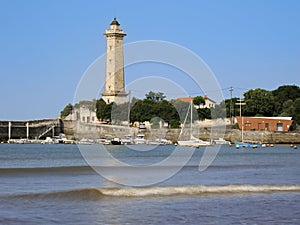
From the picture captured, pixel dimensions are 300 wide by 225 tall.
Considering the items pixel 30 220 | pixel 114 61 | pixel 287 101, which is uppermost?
pixel 114 61

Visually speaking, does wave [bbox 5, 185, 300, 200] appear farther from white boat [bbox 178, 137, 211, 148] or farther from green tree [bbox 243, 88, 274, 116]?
green tree [bbox 243, 88, 274, 116]

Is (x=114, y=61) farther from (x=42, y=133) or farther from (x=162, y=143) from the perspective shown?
(x=162, y=143)

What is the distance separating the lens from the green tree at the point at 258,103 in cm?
12594

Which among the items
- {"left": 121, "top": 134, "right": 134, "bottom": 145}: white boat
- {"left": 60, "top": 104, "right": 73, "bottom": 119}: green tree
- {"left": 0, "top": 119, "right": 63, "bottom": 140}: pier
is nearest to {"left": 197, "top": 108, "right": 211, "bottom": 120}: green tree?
{"left": 121, "top": 134, "right": 134, "bottom": 145}: white boat

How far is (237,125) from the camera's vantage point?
Answer: 4665 inches

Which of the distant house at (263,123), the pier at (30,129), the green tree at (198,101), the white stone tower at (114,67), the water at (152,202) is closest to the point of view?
the water at (152,202)

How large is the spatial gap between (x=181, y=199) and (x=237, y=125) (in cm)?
9368

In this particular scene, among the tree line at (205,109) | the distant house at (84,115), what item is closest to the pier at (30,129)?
the distant house at (84,115)

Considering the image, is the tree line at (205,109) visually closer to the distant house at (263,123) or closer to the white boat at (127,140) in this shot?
the white boat at (127,140)

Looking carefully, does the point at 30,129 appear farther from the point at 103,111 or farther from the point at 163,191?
the point at 163,191

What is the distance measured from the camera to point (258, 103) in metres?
127

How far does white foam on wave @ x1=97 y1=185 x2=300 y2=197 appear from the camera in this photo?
2773cm

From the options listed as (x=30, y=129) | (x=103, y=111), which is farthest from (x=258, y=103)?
(x=30, y=129)

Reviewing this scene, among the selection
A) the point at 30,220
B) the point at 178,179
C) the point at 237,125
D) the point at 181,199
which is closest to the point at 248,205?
the point at 181,199
